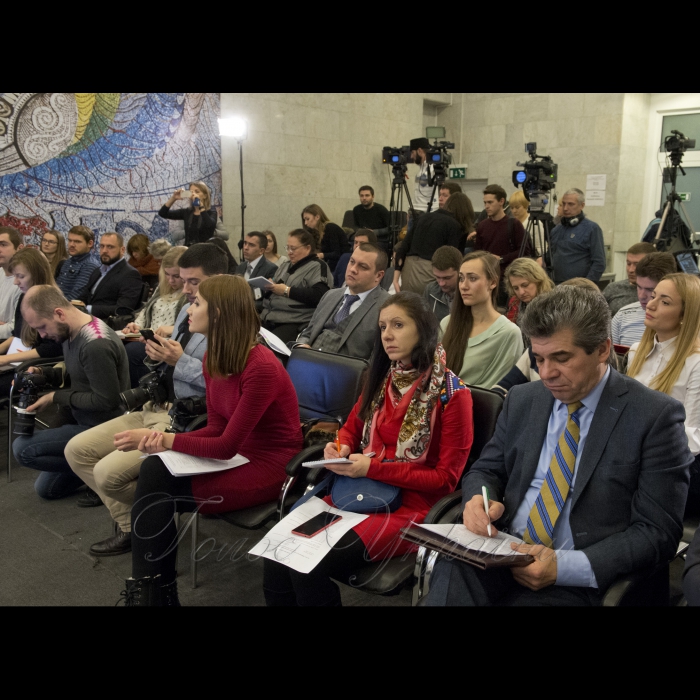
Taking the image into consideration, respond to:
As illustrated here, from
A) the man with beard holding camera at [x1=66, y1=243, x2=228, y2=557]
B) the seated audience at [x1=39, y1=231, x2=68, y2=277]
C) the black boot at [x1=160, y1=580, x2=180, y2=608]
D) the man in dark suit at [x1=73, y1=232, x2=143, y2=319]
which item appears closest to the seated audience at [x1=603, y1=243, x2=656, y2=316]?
the man with beard holding camera at [x1=66, y1=243, x2=228, y2=557]

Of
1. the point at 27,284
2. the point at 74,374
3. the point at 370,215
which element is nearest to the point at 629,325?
the point at 74,374

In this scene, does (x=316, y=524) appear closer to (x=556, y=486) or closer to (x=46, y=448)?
(x=556, y=486)

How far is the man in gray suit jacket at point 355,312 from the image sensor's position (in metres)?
3.76

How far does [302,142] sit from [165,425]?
7.28m

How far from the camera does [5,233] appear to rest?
553cm

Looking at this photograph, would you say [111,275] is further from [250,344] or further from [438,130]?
[438,130]

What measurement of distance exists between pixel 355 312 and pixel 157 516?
1.80 metres

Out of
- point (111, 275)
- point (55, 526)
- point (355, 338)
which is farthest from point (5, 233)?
point (355, 338)

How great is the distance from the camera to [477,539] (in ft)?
5.69

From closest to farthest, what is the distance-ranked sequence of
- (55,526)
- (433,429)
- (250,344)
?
(433,429), (250,344), (55,526)

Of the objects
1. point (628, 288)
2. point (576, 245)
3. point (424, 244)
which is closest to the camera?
point (628, 288)

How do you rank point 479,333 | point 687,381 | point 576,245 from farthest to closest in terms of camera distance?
1. point 576,245
2. point 479,333
3. point 687,381

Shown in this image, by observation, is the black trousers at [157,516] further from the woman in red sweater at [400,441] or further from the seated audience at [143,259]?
the seated audience at [143,259]

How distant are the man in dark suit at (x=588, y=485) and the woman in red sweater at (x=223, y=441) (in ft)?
3.22
